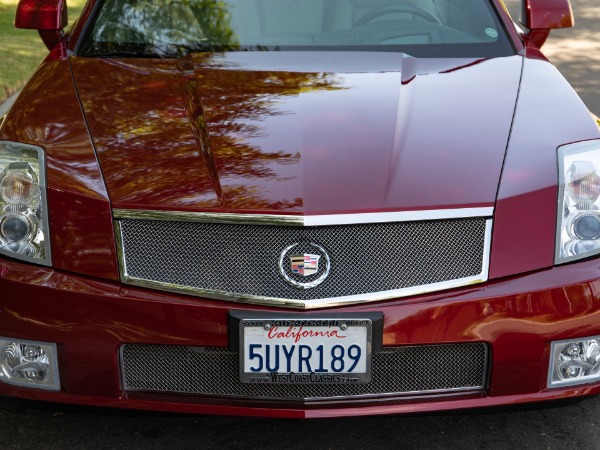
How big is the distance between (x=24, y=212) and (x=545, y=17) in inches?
92.0

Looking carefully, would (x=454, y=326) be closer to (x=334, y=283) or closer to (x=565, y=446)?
(x=334, y=283)

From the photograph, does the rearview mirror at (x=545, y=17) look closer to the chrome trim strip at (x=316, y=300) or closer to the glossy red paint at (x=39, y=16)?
the chrome trim strip at (x=316, y=300)

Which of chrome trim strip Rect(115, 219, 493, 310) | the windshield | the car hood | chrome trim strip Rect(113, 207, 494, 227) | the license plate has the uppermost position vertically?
the windshield

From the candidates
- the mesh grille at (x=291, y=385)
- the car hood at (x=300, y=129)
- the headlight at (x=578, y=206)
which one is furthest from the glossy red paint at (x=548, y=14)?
the mesh grille at (x=291, y=385)

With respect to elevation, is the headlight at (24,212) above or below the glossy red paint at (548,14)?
below

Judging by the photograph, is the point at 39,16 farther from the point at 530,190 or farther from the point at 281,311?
the point at 530,190

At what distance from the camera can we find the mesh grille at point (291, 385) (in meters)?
2.95

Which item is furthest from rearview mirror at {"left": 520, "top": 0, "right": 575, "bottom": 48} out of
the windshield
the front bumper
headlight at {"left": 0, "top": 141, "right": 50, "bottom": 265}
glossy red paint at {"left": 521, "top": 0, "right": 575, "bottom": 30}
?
headlight at {"left": 0, "top": 141, "right": 50, "bottom": 265}

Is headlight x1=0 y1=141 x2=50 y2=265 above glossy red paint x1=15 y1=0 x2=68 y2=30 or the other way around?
the other way around

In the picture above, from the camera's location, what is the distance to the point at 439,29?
4.31 metres

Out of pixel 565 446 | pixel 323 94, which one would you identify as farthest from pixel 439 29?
pixel 565 446

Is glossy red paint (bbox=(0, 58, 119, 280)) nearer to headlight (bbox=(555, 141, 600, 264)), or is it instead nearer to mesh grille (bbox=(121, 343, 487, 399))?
mesh grille (bbox=(121, 343, 487, 399))

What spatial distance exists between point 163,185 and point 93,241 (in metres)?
0.24

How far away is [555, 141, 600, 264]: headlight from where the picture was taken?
304 cm
